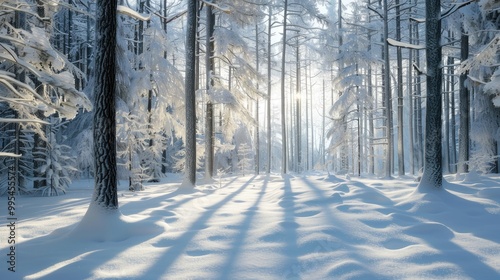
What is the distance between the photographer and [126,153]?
34.5ft

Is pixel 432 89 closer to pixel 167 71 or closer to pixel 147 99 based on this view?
pixel 167 71

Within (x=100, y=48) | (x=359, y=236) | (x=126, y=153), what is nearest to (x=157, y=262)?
(x=359, y=236)

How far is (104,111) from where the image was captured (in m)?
4.83

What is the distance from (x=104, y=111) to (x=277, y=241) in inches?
134

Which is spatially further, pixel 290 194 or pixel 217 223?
pixel 290 194

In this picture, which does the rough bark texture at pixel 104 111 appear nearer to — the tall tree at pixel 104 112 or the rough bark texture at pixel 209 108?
the tall tree at pixel 104 112

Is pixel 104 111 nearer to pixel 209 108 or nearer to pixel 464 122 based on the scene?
pixel 209 108

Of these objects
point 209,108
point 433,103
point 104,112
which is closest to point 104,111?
point 104,112

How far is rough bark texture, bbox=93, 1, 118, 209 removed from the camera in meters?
4.81

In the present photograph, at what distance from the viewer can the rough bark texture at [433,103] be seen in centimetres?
665

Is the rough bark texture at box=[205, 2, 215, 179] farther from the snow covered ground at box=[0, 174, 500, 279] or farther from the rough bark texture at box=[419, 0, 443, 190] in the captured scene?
the rough bark texture at box=[419, 0, 443, 190]

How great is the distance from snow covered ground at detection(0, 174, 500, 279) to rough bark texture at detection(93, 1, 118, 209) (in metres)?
0.50

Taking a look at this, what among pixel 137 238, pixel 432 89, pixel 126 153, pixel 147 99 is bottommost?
pixel 137 238

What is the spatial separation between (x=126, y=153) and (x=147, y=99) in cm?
642
